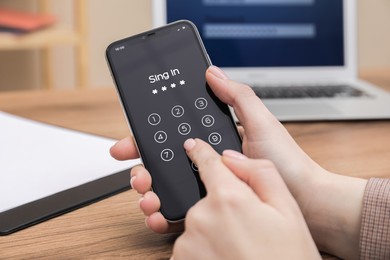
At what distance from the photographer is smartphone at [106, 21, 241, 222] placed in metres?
0.44

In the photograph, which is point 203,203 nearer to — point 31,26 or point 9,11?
point 31,26

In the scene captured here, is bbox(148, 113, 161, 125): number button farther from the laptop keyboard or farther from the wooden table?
the laptop keyboard

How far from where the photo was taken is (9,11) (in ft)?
6.09

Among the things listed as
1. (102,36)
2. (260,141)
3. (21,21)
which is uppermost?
(260,141)

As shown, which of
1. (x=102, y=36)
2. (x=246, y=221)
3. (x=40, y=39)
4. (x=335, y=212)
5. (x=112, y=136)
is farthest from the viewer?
(x=102, y=36)

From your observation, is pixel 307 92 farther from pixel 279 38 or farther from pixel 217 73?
pixel 217 73

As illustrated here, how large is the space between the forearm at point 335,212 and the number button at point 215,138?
0.08m

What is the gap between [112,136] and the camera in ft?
2.37

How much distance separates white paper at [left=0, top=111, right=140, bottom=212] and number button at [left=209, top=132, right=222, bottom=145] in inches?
5.8

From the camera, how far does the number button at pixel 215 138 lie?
458 mm

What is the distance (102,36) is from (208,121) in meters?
1.63

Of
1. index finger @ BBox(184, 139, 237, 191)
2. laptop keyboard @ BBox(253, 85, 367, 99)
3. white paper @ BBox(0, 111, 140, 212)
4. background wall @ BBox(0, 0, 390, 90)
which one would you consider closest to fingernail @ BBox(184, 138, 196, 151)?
index finger @ BBox(184, 139, 237, 191)

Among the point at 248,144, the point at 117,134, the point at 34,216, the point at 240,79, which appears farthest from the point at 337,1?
the point at 34,216

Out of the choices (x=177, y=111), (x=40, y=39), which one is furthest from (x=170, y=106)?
(x=40, y=39)
